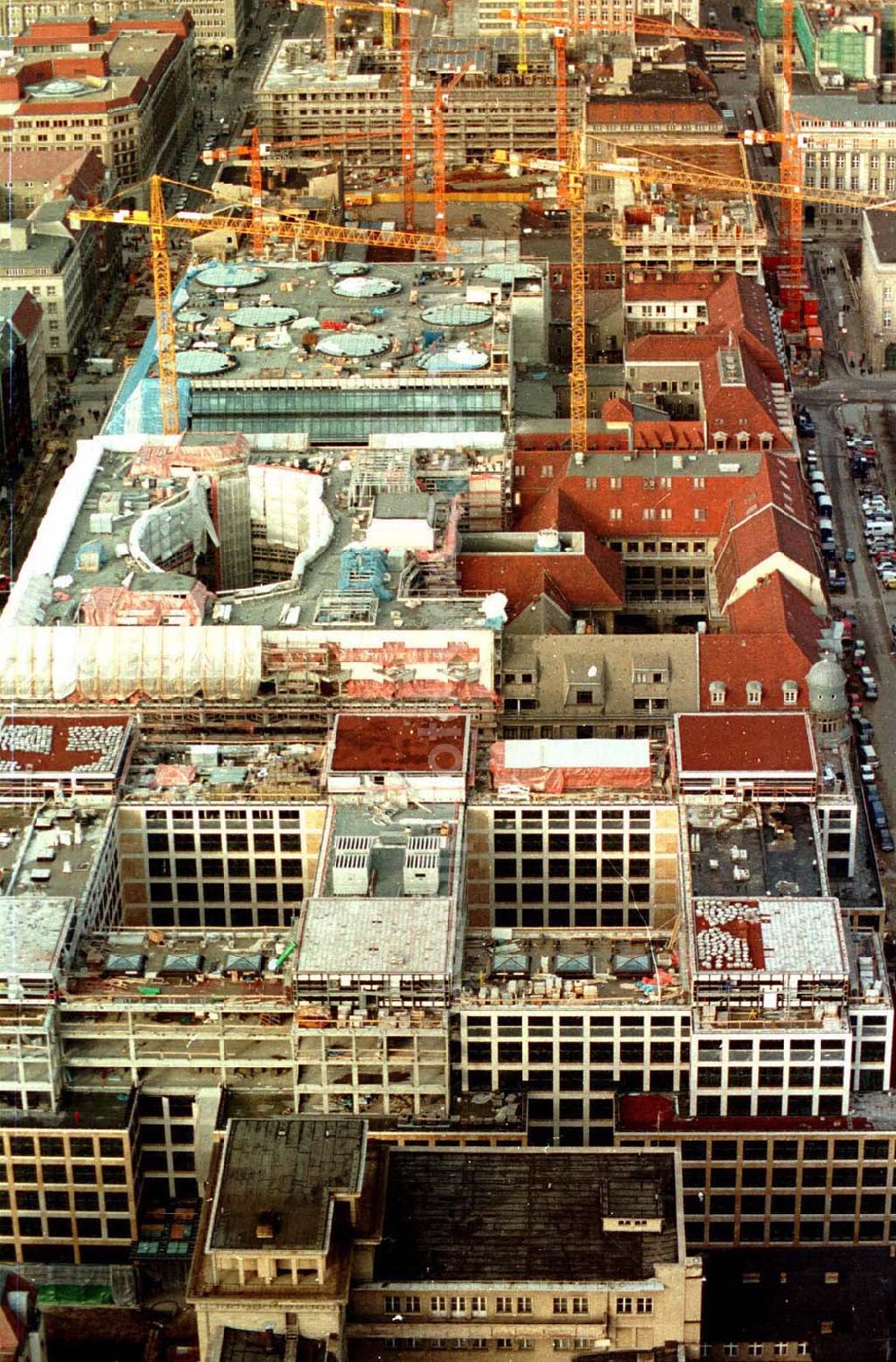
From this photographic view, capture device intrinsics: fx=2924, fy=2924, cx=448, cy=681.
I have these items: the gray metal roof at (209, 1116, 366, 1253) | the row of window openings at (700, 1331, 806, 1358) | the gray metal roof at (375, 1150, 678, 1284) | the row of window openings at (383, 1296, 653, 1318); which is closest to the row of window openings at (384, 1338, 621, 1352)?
the row of window openings at (383, 1296, 653, 1318)

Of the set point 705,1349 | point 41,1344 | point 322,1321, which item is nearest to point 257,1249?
point 322,1321

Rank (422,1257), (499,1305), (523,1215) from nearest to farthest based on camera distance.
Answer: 1. (499,1305)
2. (422,1257)
3. (523,1215)

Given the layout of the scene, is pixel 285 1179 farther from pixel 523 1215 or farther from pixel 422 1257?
pixel 523 1215

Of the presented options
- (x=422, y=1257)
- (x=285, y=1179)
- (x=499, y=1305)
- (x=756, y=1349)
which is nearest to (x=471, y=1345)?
(x=499, y=1305)

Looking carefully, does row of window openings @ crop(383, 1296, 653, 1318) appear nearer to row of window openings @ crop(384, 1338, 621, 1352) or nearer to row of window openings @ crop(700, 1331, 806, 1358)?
row of window openings @ crop(384, 1338, 621, 1352)

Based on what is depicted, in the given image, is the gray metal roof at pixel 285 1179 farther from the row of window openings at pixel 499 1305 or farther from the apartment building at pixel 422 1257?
the row of window openings at pixel 499 1305
